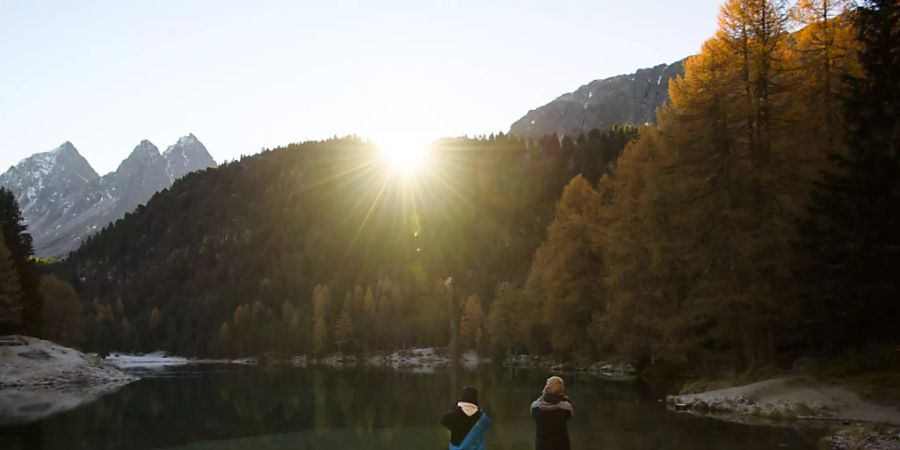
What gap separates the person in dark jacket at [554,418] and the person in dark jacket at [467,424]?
3.32 feet

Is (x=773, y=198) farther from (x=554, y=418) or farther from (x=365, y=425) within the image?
(x=554, y=418)

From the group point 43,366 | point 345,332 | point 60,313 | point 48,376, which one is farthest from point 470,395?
point 345,332

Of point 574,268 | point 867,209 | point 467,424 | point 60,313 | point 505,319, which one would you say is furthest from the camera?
point 60,313

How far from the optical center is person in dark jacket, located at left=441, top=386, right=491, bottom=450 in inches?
490

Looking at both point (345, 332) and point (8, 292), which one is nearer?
point (8, 292)

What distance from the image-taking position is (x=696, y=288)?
3653 centimetres

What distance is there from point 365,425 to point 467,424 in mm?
19123

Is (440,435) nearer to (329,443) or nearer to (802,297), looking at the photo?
(329,443)

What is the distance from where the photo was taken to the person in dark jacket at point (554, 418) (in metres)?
12.4

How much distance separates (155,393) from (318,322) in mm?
94896

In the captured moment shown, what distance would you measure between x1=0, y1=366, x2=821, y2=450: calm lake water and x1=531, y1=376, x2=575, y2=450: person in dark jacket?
31.4ft

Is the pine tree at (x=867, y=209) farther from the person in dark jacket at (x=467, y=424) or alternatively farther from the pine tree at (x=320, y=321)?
the pine tree at (x=320, y=321)

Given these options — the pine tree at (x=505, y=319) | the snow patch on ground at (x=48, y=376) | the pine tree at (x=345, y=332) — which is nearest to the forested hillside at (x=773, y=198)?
the snow patch on ground at (x=48, y=376)

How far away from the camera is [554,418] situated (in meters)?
12.4
